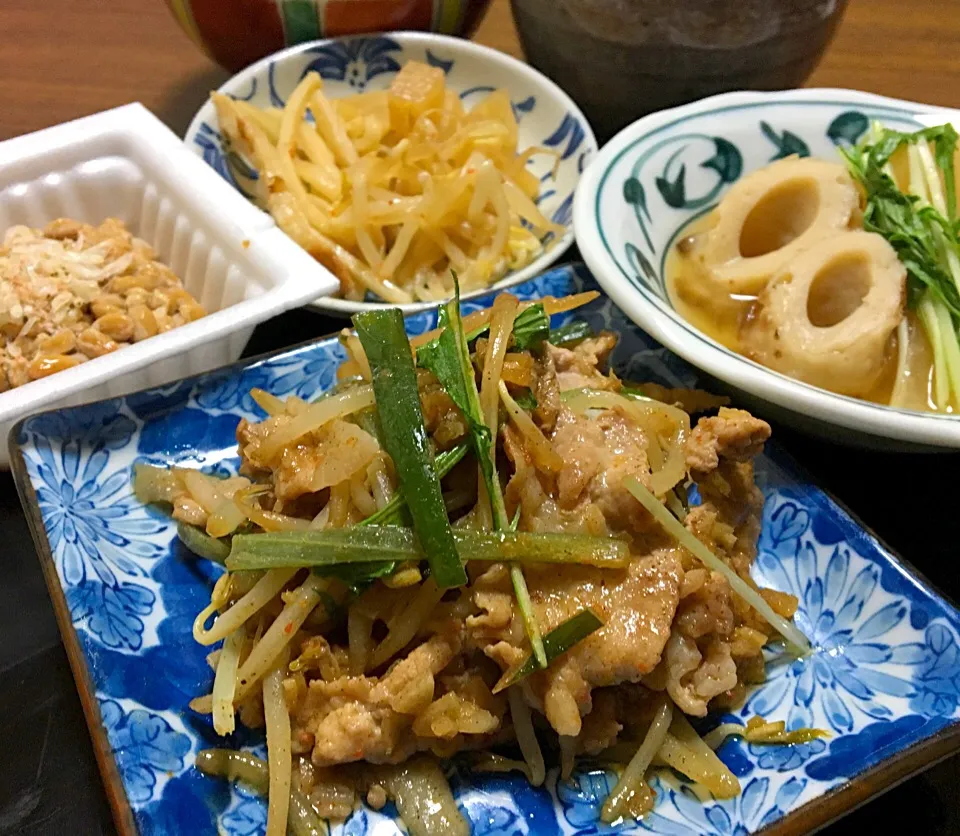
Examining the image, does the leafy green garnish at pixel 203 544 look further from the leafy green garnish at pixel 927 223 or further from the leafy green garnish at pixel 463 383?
the leafy green garnish at pixel 927 223

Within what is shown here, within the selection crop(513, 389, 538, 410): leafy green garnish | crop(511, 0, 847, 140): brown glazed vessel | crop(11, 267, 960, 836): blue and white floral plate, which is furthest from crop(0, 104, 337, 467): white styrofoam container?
crop(511, 0, 847, 140): brown glazed vessel

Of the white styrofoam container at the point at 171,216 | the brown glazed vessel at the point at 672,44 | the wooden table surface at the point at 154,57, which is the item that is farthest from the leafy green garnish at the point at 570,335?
the wooden table surface at the point at 154,57

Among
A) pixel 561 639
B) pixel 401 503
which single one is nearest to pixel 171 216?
pixel 401 503

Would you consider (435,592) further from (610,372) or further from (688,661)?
(610,372)

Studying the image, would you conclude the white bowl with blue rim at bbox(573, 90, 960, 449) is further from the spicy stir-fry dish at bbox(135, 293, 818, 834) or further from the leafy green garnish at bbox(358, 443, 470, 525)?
the leafy green garnish at bbox(358, 443, 470, 525)

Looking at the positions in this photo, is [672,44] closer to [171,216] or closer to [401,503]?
[171,216]

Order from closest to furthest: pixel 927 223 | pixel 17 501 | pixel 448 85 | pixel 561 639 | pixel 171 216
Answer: pixel 561 639, pixel 17 501, pixel 927 223, pixel 171 216, pixel 448 85
